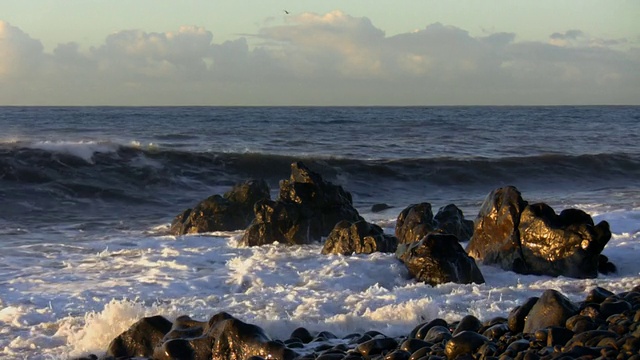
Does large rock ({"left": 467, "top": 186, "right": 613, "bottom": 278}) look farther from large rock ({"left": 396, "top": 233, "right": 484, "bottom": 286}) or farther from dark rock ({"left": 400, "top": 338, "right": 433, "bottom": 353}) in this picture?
dark rock ({"left": 400, "top": 338, "right": 433, "bottom": 353})

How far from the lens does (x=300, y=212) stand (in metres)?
12.8

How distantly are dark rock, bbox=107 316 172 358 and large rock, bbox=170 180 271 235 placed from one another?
20.9 feet

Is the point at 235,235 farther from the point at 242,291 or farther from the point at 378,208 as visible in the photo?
the point at 378,208

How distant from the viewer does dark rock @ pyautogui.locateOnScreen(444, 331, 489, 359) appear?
6020 mm

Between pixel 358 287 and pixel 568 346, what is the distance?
3953 mm

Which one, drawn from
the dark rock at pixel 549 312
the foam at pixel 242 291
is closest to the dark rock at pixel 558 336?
the dark rock at pixel 549 312

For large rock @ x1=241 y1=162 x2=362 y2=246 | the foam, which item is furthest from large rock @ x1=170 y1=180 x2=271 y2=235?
the foam

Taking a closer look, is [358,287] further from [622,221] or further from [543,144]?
[543,144]

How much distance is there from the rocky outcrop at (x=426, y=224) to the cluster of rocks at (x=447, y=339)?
4.06 m

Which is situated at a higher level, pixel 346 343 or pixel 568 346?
pixel 568 346

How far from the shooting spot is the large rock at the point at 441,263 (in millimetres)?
9391

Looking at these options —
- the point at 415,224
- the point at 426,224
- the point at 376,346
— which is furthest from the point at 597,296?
the point at 415,224

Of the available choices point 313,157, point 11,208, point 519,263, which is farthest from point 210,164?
point 519,263

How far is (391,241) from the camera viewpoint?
11305mm
